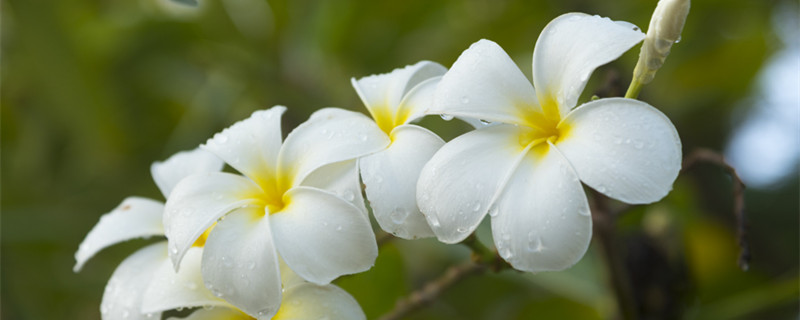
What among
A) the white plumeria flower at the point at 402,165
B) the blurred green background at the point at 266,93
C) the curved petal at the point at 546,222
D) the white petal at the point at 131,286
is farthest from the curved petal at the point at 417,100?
the blurred green background at the point at 266,93

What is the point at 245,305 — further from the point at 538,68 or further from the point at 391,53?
the point at 391,53

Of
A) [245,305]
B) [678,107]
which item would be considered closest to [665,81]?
[678,107]

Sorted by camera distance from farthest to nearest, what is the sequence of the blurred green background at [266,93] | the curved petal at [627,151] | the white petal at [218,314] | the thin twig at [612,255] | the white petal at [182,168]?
the blurred green background at [266,93], the thin twig at [612,255], the white petal at [182,168], the white petal at [218,314], the curved petal at [627,151]

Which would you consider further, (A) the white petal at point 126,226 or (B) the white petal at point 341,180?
(A) the white petal at point 126,226

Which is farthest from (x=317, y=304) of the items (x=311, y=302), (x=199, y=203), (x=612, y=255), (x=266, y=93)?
(x=266, y=93)

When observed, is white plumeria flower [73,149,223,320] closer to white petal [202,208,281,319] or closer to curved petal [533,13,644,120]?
white petal [202,208,281,319]

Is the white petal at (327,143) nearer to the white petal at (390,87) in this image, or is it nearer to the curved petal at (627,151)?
the white petal at (390,87)
